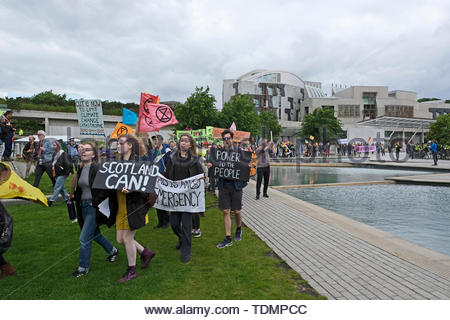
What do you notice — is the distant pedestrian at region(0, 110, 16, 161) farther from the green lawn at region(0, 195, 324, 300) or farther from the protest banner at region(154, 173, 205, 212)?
the protest banner at region(154, 173, 205, 212)

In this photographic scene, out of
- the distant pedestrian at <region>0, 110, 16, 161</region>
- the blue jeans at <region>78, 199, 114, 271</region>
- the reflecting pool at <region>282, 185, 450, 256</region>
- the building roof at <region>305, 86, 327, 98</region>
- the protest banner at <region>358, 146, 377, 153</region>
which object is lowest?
the reflecting pool at <region>282, 185, 450, 256</region>

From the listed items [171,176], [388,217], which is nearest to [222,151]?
[171,176]

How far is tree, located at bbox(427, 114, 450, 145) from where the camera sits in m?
66.4

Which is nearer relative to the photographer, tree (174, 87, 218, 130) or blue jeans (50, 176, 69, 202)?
blue jeans (50, 176, 69, 202)

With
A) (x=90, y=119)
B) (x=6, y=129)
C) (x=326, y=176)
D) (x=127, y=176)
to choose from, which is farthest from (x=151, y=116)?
(x=326, y=176)

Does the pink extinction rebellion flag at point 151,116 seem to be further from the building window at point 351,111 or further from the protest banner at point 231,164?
the building window at point 351,111

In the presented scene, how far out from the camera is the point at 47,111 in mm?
55469

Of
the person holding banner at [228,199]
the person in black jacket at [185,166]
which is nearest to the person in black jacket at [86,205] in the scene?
the person in black jacket at [185,166]

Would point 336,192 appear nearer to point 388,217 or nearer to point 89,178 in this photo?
point 388,217

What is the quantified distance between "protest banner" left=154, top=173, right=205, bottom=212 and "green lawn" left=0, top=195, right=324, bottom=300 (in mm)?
783

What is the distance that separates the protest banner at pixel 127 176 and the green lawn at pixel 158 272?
116cm

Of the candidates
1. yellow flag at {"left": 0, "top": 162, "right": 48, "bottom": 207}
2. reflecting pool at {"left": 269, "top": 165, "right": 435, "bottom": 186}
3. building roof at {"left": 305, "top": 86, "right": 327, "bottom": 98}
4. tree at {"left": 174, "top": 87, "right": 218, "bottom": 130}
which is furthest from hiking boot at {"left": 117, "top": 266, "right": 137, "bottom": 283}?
building roof at {"left": 305, "top": 86, "right": 327, "bottom": 98}

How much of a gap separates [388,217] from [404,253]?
10.8 ft

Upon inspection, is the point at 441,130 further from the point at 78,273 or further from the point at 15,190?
the point at 15,190
